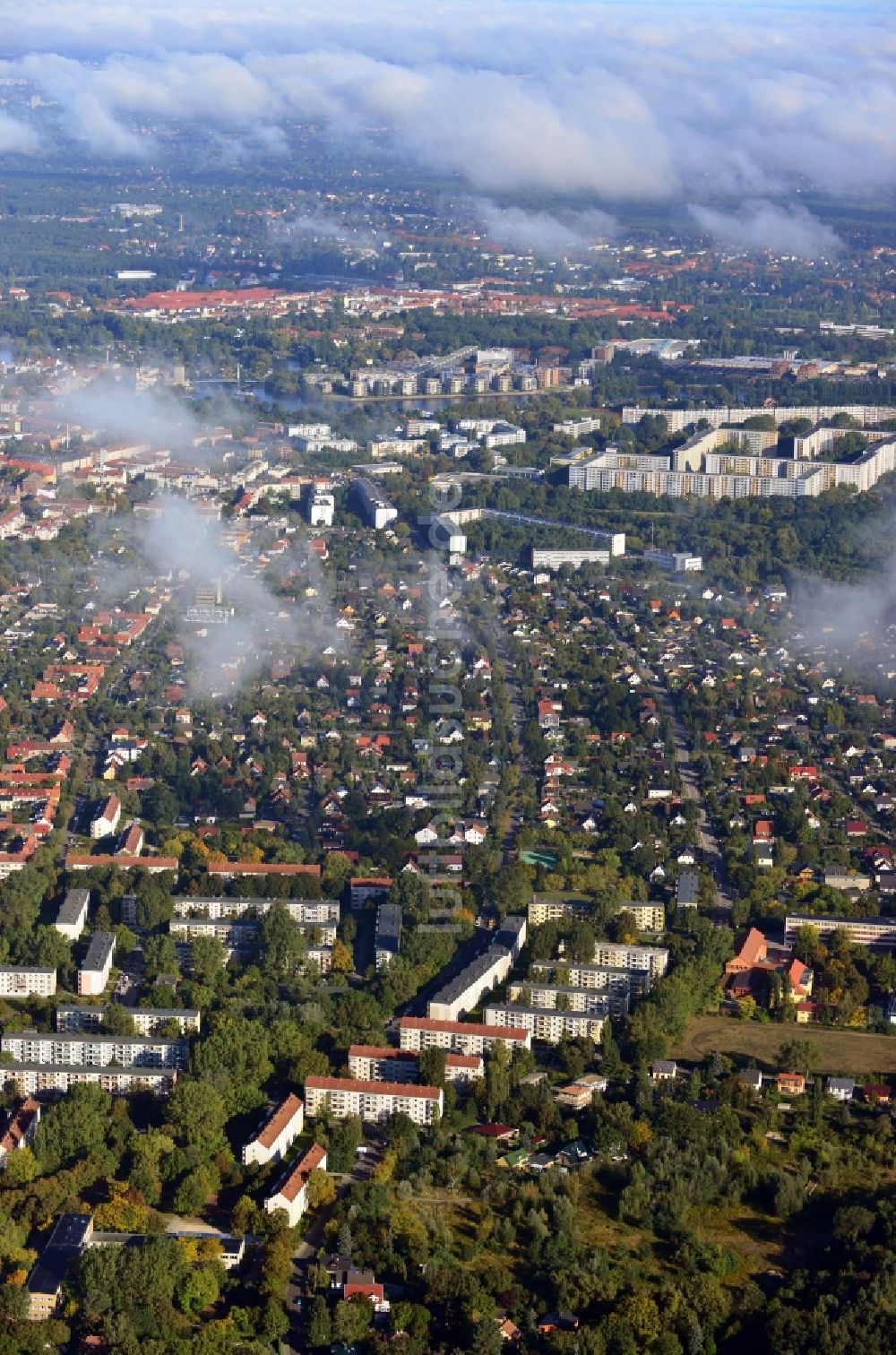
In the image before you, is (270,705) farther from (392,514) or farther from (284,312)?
(284,312)

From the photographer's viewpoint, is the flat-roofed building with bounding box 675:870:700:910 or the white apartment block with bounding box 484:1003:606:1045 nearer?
the white apartment block with bounding box 484:1003:606:1045

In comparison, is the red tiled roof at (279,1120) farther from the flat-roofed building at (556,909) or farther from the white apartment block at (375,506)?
the white apartment block at (375,506)

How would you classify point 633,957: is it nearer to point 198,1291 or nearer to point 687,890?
point 687,890

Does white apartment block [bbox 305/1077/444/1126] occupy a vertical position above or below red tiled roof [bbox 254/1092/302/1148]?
below

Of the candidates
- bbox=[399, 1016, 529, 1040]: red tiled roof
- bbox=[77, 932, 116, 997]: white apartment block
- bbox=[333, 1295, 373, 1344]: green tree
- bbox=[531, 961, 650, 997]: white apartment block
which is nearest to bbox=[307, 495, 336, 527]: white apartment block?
bbox=[77, 932, 116, 997]: white apartment block

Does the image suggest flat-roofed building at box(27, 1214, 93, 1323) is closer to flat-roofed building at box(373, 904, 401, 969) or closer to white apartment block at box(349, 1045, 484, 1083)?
white apartment block at box(349, 1045, 484, 1083)

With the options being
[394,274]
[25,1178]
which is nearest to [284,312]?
[394,274]

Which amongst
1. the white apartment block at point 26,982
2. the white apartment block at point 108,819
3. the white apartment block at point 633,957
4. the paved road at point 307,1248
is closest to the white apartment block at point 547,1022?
the white apartment block at point 633,957
